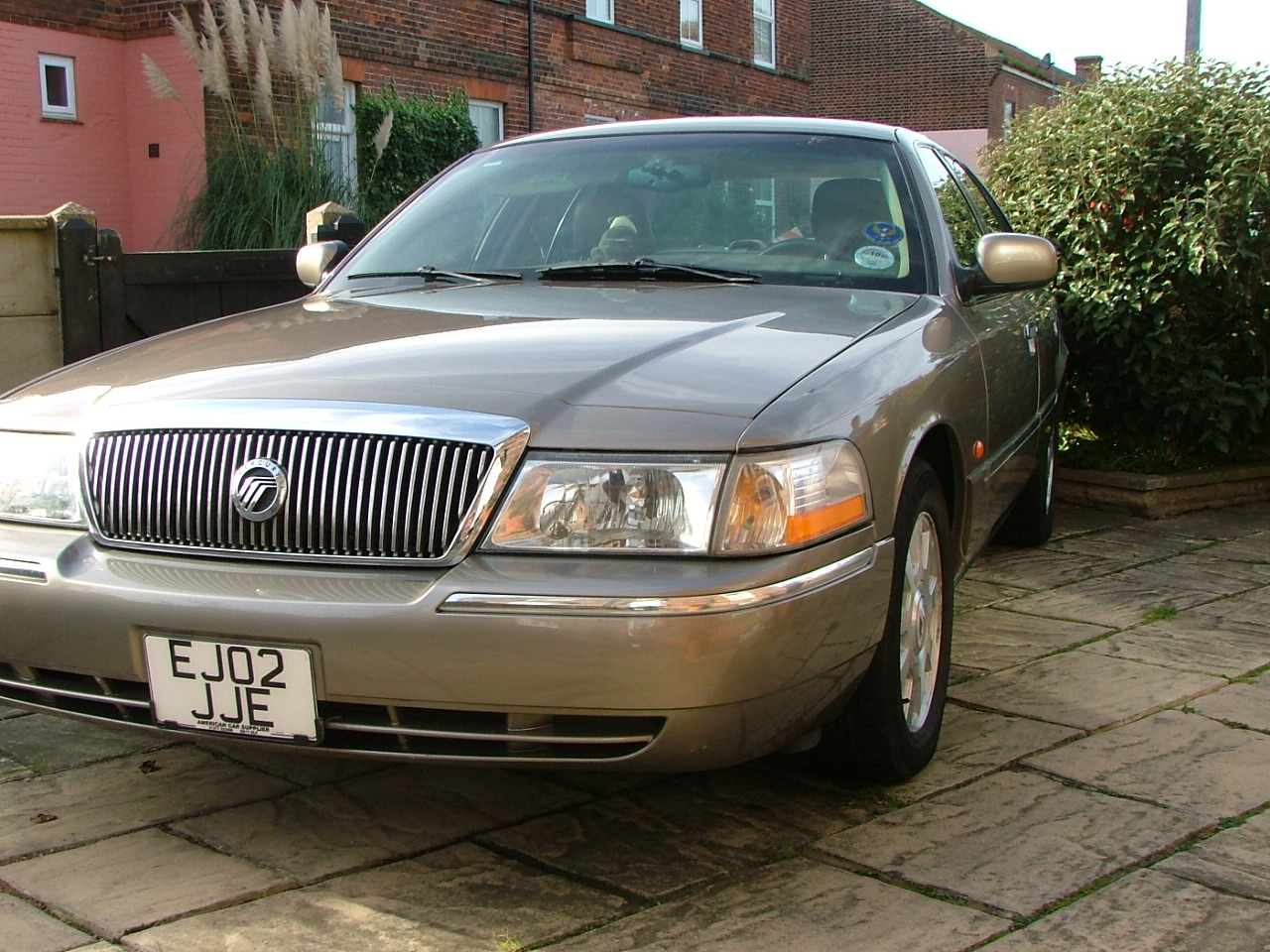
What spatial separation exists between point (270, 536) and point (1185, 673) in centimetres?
289

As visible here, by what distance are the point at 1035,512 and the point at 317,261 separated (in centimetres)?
320

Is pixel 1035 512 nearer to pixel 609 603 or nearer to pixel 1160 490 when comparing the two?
pixel 1160 490

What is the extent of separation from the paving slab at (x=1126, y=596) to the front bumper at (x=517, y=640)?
261cm

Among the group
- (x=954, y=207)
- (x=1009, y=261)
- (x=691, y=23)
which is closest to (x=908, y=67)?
(x=691, y=23)

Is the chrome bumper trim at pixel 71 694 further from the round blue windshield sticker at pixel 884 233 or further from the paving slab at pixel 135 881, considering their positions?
the round blue windshield sticker at pixel 884 233

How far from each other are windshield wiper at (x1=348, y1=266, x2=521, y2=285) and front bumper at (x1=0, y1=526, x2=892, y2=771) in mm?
1523

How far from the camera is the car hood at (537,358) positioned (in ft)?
8.74

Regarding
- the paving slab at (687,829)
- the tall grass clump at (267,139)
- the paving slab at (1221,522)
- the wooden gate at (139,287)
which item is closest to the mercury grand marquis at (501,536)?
the paving slab at (687,829)

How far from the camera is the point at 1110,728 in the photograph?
381 centimetres

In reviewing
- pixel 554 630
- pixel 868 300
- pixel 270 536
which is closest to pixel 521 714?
pixel 554 630

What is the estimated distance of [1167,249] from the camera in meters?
7.12

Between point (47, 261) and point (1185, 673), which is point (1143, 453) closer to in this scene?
point (1185, 673)

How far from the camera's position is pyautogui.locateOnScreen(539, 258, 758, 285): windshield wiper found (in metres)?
3.84

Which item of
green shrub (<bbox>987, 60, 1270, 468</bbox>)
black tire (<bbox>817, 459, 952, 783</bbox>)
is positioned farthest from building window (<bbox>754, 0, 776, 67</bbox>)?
black tire (<bbox>817, 459, 952, 783</bbox>)
